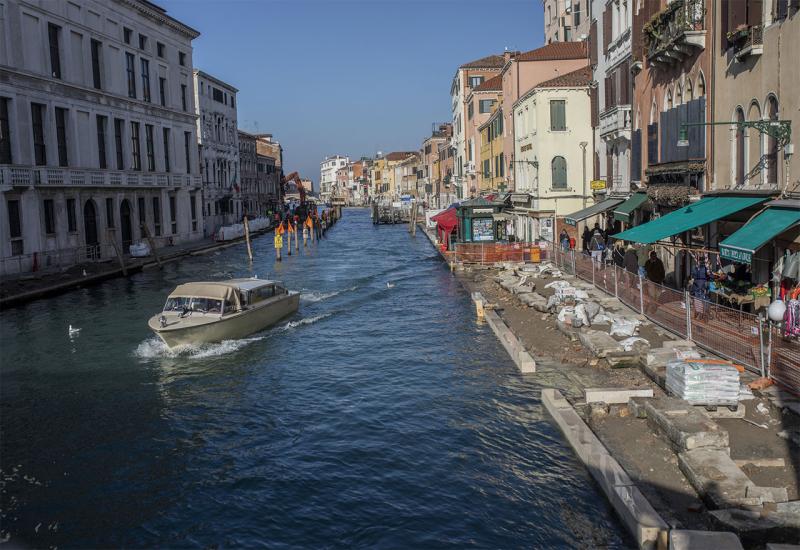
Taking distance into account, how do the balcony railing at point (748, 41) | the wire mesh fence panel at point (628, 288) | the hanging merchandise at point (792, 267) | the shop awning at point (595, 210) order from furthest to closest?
the shop awning at point (595, 210), the wire mesh fence panel at point (628, 288), the balcony railing at point (748, 41), the hanging merchandise at point (792, 267)

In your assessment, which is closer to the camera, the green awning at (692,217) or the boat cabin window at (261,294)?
the green awning at (692,217)

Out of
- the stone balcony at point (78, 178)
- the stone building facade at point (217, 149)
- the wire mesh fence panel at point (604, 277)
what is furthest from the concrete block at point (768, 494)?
the stone building facade at point (217, 149)

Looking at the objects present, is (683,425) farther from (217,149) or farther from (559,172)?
(217,149)

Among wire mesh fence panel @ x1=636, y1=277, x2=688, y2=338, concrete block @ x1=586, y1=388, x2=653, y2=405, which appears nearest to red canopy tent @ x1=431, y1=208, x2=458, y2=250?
wire mesh fence panel @ x1=636, y1=277, x2=688, y2=338

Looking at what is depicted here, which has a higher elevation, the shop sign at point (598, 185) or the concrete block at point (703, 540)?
the shop sign at point (598, 185)

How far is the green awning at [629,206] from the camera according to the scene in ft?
87.5

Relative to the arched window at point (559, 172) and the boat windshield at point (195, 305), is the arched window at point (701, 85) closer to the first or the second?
the boat windshield at point (195, 305)

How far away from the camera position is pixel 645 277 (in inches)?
843

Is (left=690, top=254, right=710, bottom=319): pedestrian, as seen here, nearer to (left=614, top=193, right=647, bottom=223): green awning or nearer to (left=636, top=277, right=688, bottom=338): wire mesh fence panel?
(left=636, top=277, right=688, bottom=338): wire mesh fence panel

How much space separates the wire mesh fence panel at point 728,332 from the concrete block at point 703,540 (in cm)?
629

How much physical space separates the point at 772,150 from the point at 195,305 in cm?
1620

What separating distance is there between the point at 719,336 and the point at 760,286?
2.61 metres

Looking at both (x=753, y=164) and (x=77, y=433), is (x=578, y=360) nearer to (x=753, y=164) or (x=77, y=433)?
(x=753, y=164)

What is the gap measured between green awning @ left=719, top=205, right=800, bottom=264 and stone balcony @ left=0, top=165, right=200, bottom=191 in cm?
3371
